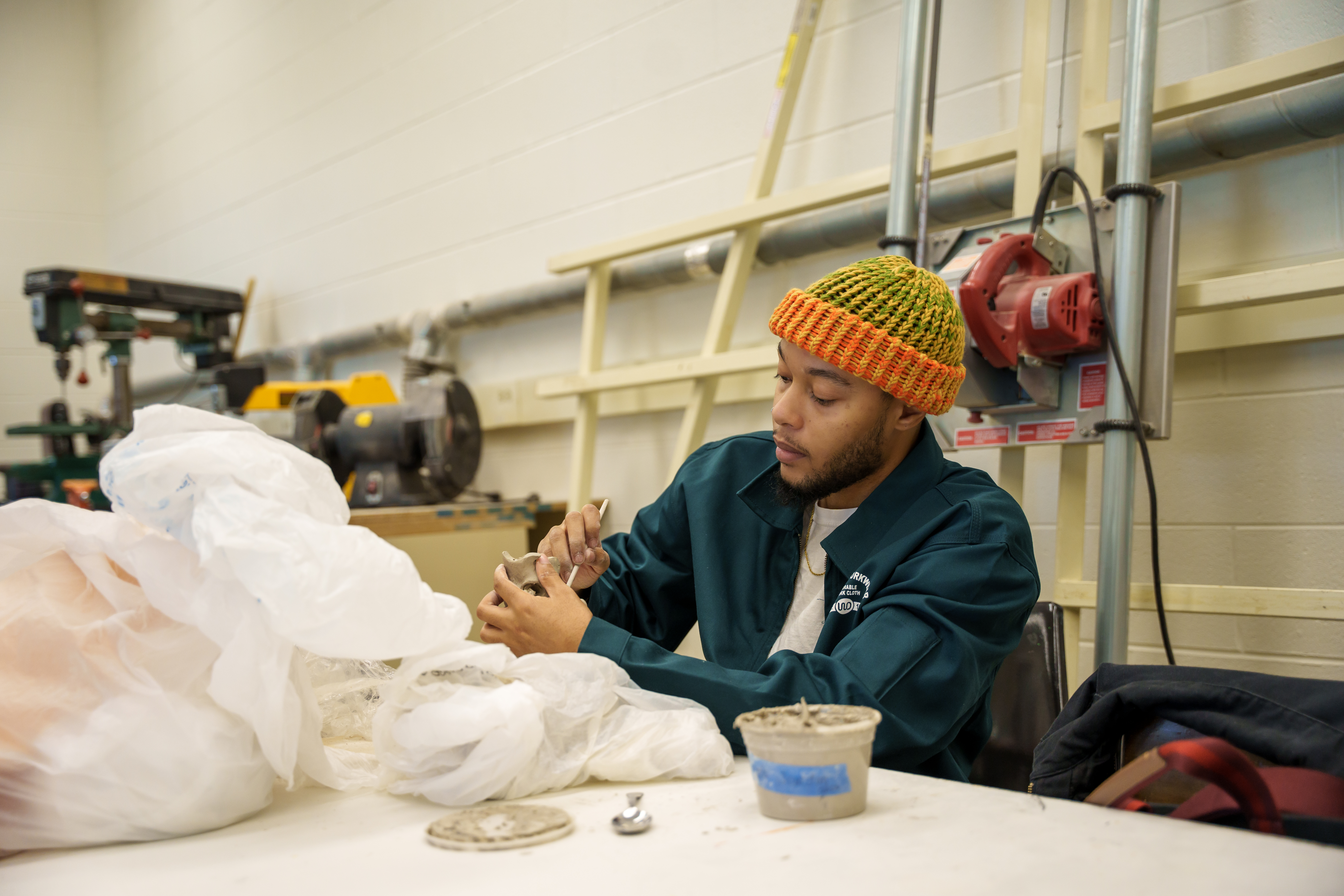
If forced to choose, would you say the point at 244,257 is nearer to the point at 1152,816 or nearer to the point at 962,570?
the point at 962,570

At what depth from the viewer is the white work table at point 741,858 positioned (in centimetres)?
58

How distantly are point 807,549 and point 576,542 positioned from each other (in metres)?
0.33

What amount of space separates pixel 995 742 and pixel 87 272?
3.29 metres

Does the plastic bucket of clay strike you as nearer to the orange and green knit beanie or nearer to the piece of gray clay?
the piece of gray clay

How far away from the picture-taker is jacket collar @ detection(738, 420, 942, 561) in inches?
48.4

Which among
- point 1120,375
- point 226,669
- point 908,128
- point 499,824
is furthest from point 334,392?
point 499,824

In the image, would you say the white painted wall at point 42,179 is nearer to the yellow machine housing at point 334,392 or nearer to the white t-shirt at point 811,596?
the yellow machine housing at point 334,392

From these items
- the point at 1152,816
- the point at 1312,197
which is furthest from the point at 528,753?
the point at 1312,197

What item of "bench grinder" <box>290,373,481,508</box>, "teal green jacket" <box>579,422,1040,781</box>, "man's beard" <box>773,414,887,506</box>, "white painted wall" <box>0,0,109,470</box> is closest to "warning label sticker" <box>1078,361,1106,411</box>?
"teal green jacket" <box>579,422,1040,781</box>

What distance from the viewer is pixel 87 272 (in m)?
3.33

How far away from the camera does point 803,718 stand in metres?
0.72

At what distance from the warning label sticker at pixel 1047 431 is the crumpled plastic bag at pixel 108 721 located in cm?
126

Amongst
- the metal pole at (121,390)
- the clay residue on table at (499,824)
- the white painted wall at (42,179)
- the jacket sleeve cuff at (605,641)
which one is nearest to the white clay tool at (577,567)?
the jacket sleeve cuff at (605,641)

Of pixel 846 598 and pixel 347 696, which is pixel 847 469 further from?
pixel 347 696
